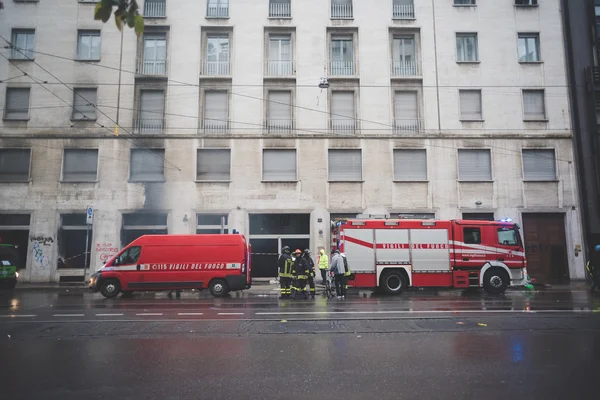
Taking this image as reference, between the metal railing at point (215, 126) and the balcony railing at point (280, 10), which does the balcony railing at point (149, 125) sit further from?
the balcony railing at point (280, 10)

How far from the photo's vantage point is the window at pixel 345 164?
22.7 meters

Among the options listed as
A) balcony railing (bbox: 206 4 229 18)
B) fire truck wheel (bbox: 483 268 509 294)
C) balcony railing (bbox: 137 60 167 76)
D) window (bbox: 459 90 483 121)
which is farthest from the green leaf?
window (bbox: 459 90 483 121)

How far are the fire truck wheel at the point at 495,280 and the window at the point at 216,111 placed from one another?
1461 centimetres

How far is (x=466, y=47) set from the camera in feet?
78.2

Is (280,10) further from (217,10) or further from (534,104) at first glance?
(534,104)

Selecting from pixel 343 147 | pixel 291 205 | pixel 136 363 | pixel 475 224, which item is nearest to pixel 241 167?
pixel 291 205

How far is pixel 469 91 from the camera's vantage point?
23516 mm

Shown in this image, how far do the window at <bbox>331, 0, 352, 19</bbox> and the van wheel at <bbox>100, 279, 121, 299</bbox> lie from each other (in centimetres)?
1806

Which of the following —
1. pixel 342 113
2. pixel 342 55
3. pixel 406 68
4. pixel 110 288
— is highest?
pixel 342 55

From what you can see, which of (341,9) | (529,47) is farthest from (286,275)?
(529,47)

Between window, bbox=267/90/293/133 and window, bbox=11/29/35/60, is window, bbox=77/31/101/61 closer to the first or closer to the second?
window, bbox=11/29/35/60

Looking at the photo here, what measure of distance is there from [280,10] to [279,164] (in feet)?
29.0

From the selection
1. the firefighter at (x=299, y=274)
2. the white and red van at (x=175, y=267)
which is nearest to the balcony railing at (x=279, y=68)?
the white and red van at (x=175, y=267)

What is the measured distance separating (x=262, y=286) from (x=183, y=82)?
11.7 m
